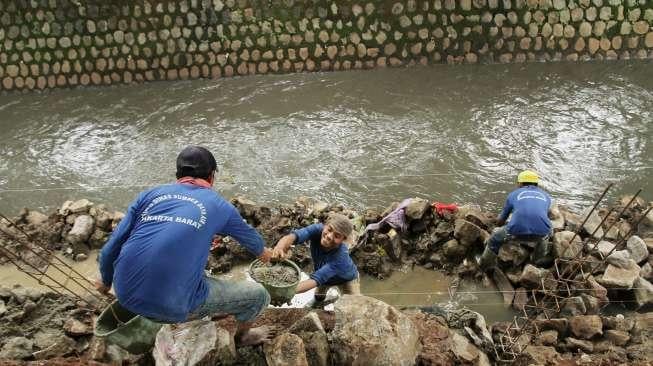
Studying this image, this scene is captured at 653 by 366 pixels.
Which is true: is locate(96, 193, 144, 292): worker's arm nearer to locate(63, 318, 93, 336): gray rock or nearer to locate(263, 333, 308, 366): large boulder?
locate(63, 318, 93, 336): gray rock

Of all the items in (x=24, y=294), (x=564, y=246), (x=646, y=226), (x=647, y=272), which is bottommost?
(x=647, y=272)

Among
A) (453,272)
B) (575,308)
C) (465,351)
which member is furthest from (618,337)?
(453,272)

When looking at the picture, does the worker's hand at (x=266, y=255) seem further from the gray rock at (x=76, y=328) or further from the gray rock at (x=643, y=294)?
the gray rock at (x=643, y=294)

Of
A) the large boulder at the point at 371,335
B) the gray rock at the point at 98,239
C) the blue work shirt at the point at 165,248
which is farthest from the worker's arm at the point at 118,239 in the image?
the gray rock at the point at 98,239

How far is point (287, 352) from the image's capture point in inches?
119

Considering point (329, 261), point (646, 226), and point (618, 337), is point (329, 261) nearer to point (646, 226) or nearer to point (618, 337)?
point (618, 337)

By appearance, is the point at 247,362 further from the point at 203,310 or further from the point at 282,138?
the point at 282,138

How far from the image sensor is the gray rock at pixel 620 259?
4.45 metres

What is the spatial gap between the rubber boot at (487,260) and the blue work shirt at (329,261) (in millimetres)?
1549

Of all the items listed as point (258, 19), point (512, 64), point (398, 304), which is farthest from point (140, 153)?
point (512, 64)

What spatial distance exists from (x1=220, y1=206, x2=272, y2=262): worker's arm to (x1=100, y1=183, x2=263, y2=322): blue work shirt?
0.02 meters

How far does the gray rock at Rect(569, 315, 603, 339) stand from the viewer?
3.81 meters

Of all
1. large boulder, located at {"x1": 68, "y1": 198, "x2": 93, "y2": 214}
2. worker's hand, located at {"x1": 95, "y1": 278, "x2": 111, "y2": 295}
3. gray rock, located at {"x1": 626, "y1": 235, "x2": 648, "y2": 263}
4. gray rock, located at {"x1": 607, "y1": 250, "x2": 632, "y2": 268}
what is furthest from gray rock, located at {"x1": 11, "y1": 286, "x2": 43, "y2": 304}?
gray rock, located at {"x1": 626, "y1": 235, "x2": 648, "y2": 263}

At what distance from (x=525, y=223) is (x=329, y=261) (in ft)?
6.17
